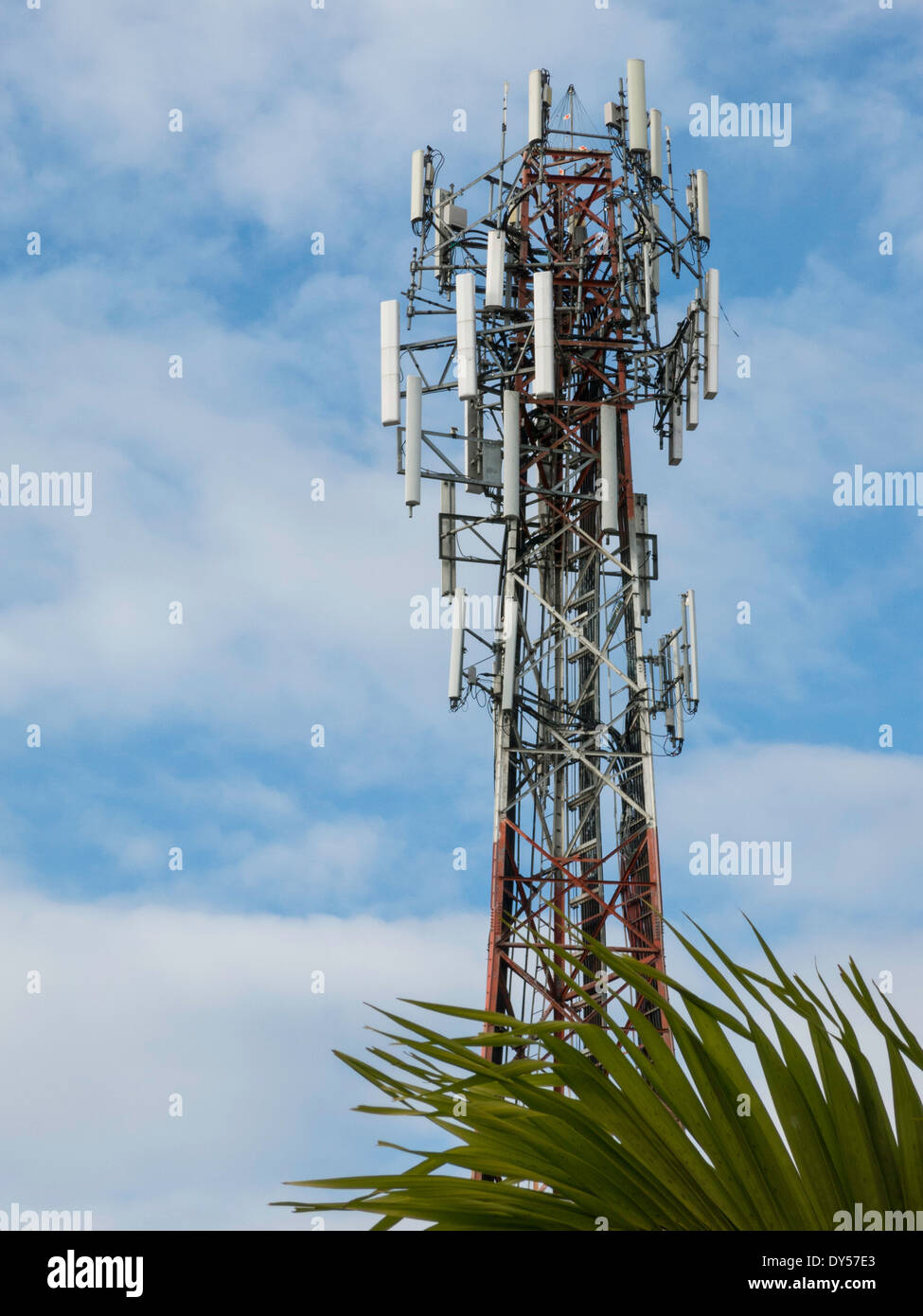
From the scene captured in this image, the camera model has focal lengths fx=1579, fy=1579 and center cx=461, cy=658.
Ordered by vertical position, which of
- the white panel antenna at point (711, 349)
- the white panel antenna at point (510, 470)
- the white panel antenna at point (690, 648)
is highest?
the white panel antenna at point (711, 349)

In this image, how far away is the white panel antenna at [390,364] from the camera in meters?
19.4

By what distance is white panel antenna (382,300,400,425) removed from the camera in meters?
19.4

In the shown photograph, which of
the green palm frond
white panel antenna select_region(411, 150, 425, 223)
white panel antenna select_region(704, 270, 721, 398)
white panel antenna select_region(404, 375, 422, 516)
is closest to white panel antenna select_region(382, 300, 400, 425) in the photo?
white panel antenna select_region(404, 375, 422, 516)

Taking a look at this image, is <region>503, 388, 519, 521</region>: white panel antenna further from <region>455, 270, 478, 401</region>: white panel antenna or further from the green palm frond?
the green palm frond

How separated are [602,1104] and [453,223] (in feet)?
60.5

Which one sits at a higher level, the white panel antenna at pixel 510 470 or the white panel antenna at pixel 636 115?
the white panel antenna at pixel 636 115

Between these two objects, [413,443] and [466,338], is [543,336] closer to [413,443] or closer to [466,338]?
[466,338]

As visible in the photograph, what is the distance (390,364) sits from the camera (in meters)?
19.6

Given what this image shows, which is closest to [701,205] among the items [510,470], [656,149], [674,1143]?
[656,149]

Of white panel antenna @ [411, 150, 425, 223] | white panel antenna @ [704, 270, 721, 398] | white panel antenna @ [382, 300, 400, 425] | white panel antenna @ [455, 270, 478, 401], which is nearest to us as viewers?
white panel antenna @ [455, 270, 478, 401]

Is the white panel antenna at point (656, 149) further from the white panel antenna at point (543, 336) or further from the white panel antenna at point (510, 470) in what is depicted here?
the white panel antenna at point (510, 470)

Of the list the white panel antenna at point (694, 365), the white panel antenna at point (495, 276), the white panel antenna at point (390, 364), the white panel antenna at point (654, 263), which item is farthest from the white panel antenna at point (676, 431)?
the white panel antenna at point (390, 364)
